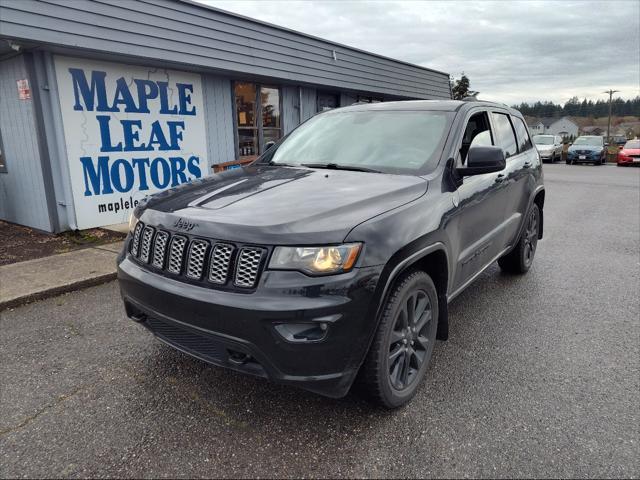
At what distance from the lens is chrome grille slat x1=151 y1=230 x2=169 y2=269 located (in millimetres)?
2461

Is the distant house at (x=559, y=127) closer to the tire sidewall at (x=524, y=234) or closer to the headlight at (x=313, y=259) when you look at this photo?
the tire sidewall at (x=524, y=234)

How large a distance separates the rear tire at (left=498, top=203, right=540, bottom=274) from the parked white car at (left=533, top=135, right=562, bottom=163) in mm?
23184

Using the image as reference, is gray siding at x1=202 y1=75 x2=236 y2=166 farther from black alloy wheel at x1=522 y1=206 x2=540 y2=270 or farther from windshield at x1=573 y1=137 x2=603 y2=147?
windshield at x1=573 y1=137 x2=603 y2=147

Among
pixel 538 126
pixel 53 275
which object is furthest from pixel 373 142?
pixel 538 126

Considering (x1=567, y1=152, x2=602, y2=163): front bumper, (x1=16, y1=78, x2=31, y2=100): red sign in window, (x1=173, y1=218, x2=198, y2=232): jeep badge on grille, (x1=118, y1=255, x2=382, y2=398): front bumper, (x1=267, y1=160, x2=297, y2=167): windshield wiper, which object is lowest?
(x1=567, y1=152, x2=602, y2=163): front bumper

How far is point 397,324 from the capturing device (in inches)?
99.0

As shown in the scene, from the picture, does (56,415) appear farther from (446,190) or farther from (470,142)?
(470,142)

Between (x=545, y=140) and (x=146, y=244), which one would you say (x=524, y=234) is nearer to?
(x=146, y=244)

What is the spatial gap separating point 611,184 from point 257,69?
492 inches

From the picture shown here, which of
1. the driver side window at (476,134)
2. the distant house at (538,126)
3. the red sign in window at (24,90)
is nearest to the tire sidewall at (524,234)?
the driver side window at (476,134)

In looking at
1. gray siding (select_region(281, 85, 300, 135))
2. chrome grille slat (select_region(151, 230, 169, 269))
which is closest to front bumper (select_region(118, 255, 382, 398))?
chrome grille slat (select_region(151, 230, 169, 269))

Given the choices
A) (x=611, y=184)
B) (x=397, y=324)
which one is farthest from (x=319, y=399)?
(x=611, y=184)

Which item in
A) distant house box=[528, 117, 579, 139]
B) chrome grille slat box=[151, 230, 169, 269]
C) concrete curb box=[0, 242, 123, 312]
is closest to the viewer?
chrome grille slat box=[151, 230, 169, 269]

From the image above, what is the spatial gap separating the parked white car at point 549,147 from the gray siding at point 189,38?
17.4 metres
